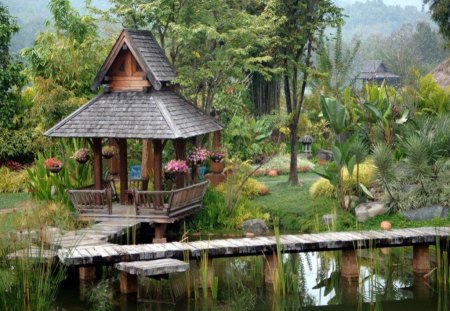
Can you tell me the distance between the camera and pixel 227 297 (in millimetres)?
12312

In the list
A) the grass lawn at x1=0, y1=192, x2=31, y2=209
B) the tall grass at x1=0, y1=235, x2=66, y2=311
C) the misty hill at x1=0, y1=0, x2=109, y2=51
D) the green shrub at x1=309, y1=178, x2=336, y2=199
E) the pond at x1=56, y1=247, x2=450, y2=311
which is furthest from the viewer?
the misty hill at x1=0, y1=0, x2=109, y2=51

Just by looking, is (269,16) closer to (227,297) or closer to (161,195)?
(161,195)

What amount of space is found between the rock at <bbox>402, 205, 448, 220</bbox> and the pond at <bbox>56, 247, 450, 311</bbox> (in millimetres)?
2046

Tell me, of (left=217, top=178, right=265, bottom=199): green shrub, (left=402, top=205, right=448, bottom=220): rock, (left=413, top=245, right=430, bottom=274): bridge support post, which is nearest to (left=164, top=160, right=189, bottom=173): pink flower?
(left=217, top=178, right=265, bottom=199): green shrub

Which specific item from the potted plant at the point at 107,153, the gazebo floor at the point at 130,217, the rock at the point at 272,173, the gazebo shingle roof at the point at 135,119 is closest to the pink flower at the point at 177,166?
the gazebo shingle roof at the point at 135,119

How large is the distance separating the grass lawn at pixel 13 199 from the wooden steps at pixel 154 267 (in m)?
6.41

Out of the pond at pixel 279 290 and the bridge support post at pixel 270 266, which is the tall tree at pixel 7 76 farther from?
the bridge support post at pixel 270 266

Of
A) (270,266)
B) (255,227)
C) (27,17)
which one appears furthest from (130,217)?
(27,17)

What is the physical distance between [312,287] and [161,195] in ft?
12.5

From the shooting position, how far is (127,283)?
12.4 meters

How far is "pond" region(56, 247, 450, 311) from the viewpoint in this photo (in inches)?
464

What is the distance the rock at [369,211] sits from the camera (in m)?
16.6

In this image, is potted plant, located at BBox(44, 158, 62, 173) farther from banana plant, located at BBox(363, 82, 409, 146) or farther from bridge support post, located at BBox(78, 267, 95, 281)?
banana plant, located at BBox(363, 82, 409, 146)

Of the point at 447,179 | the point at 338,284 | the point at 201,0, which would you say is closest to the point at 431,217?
the point at 447,179
